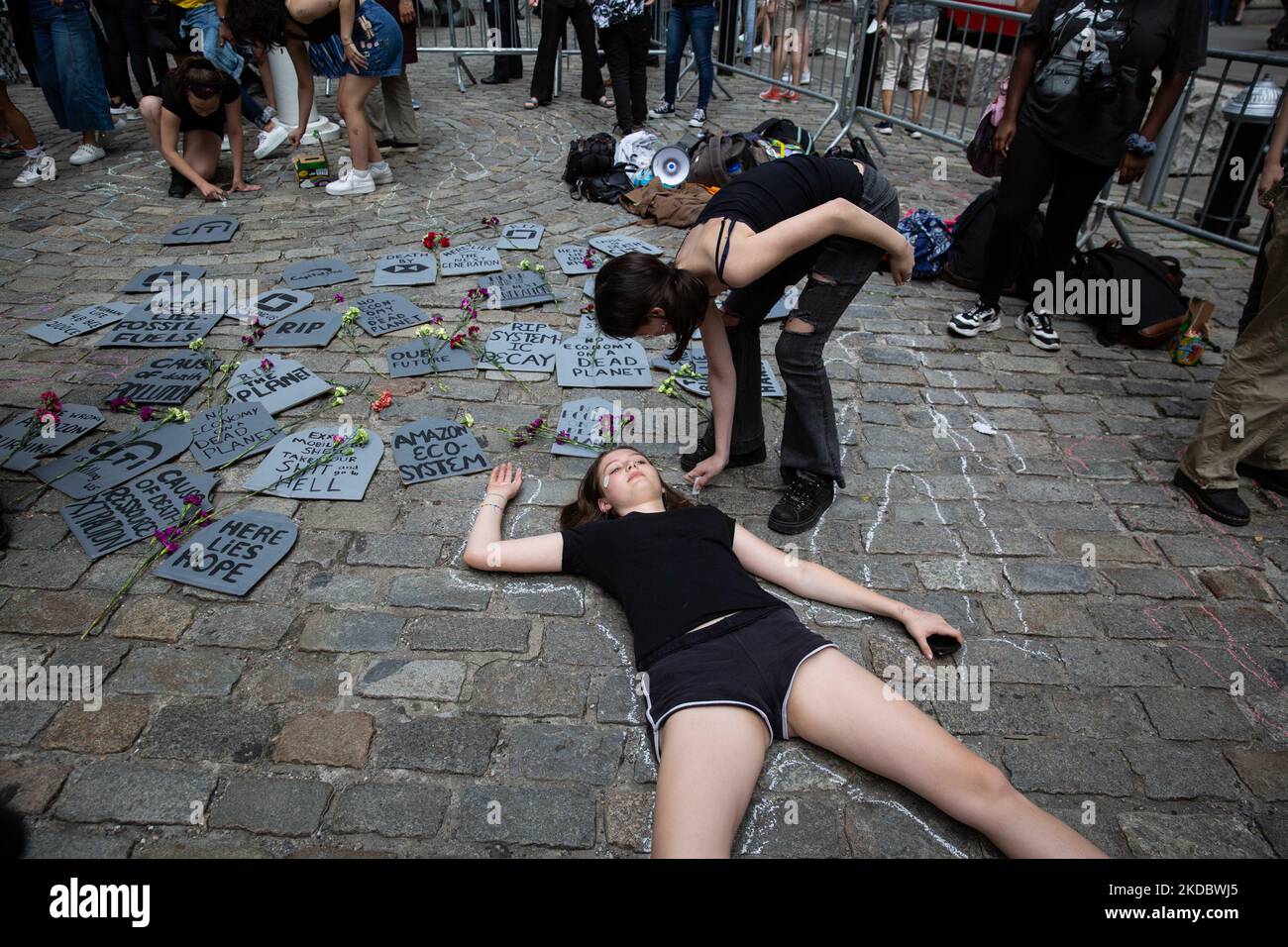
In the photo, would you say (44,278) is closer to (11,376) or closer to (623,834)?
(11,376)

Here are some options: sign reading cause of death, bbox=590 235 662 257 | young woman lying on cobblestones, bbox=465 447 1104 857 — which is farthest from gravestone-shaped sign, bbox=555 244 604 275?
young woman lying on cobblestones, bbox=465 447 1104 857

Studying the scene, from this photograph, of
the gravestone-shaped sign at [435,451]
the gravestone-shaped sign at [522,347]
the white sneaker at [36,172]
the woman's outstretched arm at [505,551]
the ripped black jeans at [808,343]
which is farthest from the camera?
the white sneaker at [36,172]

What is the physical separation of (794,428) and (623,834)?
1831 mm

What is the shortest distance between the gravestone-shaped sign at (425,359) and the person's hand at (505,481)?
3.71 feet

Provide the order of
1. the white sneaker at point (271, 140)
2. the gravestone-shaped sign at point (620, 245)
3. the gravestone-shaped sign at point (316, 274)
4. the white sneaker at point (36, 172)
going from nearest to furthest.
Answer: the gravestone-shaped sign at point (316, 274), the gravestone-shaped sign at point (620, 245), the white sneaker at point (36, 172), the white sneaker at point (271, 140)

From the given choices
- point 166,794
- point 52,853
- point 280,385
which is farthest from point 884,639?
point 280,385

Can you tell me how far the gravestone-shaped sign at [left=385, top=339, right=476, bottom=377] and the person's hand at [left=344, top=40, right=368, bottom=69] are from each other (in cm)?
315

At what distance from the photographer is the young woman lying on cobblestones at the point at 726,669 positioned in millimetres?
2113

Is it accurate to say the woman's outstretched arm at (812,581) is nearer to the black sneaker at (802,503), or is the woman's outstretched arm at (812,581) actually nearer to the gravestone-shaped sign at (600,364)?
the black sneaker at (802,503)

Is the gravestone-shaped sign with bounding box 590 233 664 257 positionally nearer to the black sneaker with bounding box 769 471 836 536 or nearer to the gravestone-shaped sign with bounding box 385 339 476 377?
Result: the gravestone-shaped sign with bounding box 385 339 476 377

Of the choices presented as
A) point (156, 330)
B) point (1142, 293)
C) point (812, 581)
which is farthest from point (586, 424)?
point (1142, 293)

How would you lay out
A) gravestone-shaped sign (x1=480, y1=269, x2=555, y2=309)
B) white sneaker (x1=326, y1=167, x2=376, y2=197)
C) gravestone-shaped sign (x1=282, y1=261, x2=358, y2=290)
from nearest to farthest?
1. gravestone-shaped sign (x1=480, y1=269, x2=555, y2=309)
2. gravestone-shaped sign (x1=282, y1=261, x2=358, y2=290)
3. white sneaker (x1=326, y1=167, x2=376, y2=197)

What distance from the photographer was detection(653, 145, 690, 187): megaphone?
273 inches

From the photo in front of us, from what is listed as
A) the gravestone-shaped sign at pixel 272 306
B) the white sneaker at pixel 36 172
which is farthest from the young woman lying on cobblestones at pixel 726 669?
the white sneaker at pixel 36 172
